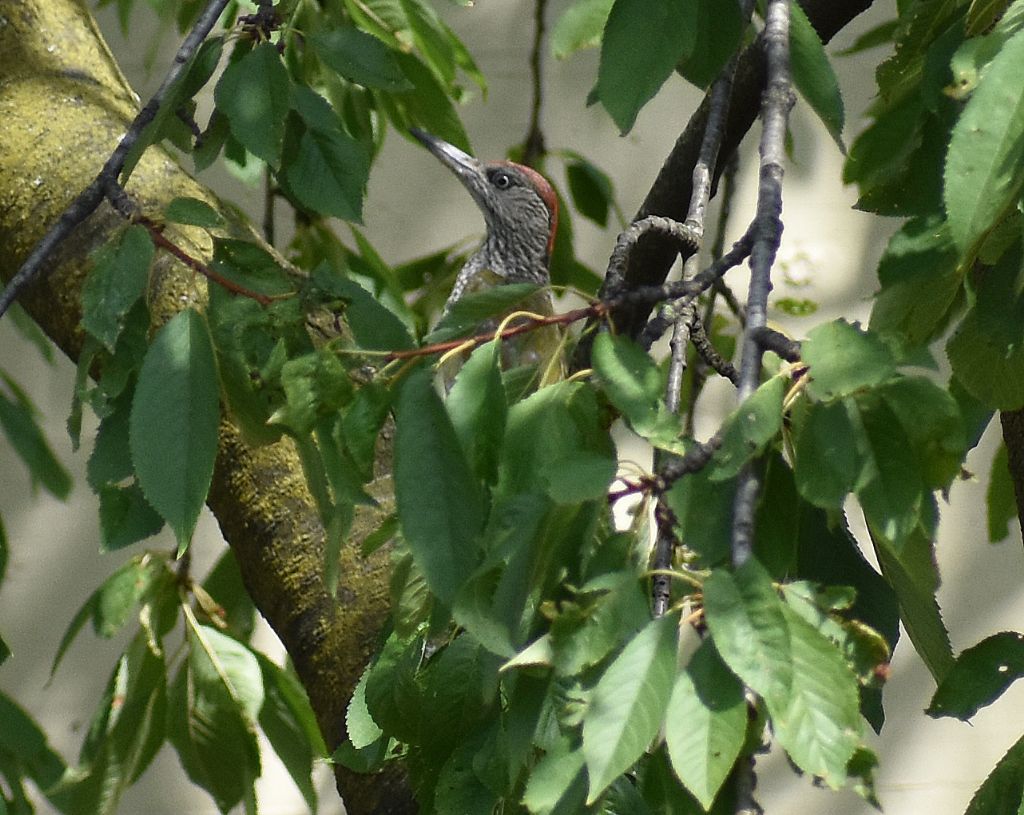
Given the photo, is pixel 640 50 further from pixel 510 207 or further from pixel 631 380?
pixel 510 207

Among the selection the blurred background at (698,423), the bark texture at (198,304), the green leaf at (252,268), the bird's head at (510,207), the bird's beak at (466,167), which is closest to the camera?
the green leaf at (252,268)

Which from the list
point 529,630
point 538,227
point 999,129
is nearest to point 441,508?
point 529,630

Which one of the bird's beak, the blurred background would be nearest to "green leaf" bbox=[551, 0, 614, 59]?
the bird's beak

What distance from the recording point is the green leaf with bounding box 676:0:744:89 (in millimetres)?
827

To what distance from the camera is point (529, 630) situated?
657 mm

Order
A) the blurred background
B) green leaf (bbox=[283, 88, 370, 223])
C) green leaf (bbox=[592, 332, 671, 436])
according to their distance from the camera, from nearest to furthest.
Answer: green leaf (bbox=[592, 332, 671, 436]) < green leaf (bbox=[283, 88, 370, 223]) < the blurred background

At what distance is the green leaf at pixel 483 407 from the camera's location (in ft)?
2.32

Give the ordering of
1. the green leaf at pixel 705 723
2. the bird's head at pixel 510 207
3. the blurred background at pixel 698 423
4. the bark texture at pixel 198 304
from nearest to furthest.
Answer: the green leaf at pixel 705 723, the bark texture at pixel 198 304, the bird's head at pixel 510 207, the blurred background at pixel 698 423

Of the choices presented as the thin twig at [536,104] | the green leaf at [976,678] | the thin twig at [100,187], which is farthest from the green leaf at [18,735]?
the thin twig at [536,104]

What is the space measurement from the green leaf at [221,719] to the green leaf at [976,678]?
0.90m

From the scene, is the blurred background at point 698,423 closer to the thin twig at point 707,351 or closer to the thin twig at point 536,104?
the thin twig at point 536,104

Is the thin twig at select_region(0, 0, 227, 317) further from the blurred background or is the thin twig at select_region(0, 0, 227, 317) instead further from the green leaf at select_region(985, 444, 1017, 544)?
the blurred background

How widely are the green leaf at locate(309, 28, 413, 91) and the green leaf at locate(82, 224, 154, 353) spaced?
0.69ft

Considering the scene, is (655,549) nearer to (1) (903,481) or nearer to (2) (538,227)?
(1) (903,481)
